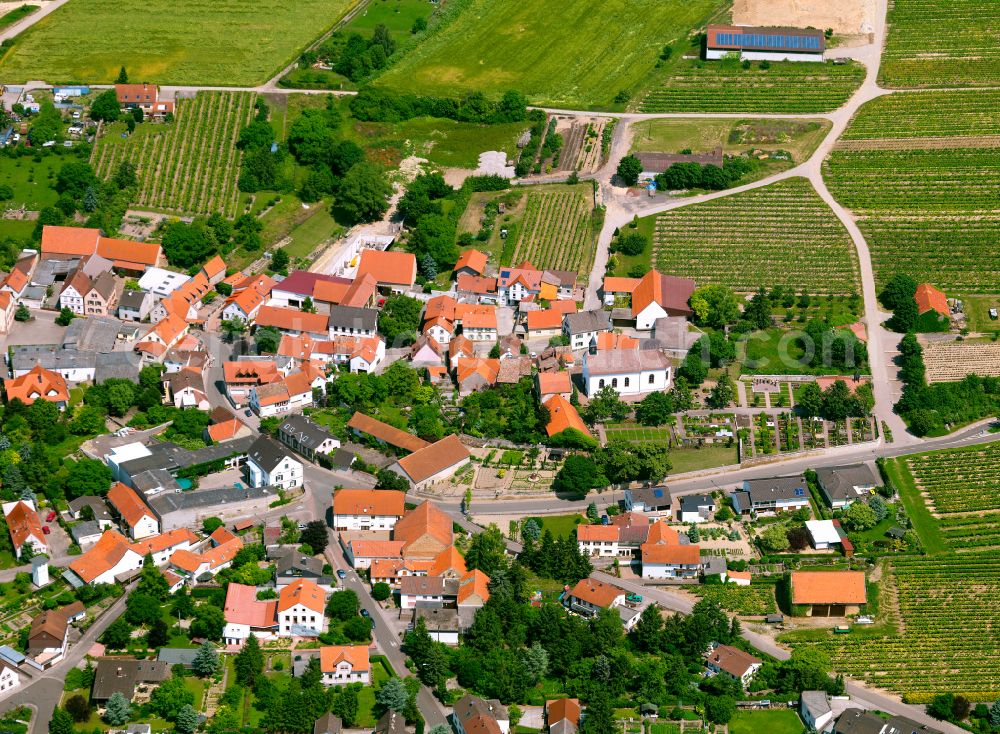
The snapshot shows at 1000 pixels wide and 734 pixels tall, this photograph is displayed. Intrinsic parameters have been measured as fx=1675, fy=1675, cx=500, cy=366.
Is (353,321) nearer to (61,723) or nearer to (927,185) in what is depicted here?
(61,723)

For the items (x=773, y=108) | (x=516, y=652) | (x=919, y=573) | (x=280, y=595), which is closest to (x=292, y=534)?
(x=280, y=595)

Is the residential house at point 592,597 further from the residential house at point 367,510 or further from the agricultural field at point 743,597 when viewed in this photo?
the residential house at point 367,510

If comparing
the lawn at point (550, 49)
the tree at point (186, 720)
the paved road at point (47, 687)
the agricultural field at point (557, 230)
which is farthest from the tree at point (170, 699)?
the lawn at point (550, 49)

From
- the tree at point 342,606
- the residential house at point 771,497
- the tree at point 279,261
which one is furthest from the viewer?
the tree at point 279,261

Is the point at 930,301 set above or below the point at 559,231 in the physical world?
above

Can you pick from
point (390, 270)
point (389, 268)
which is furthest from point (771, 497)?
point (389, 268)
